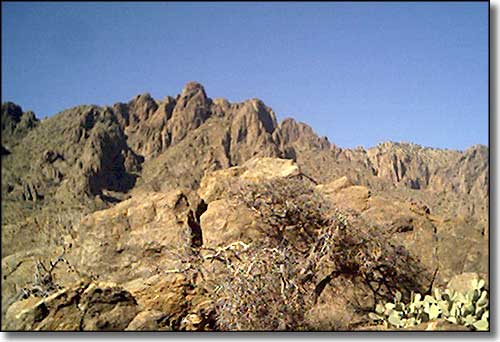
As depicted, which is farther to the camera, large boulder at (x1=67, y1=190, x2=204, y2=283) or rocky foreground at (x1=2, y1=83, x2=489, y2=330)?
large boulder at (x1=67, y1=190, x2=204, y2=283)

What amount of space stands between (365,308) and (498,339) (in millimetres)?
1310

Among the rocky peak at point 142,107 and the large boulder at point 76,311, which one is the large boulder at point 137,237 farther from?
the rocky peak at point 142,107

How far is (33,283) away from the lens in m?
6.06

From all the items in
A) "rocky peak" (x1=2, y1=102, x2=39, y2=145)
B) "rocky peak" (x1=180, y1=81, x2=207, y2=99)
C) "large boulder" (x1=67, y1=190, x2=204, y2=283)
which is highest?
"rocky peak" (x1=180, y1=81, x2=207, y2=99)

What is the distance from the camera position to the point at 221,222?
646cm

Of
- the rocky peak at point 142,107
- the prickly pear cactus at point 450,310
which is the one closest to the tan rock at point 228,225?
the rocky peak at point 142,107

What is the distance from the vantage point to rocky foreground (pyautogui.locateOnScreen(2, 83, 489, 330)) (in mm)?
5789

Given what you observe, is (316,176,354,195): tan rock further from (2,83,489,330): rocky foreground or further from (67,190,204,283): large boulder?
(67,190,204,283): large boulder

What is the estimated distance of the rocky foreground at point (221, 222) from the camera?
228 inches

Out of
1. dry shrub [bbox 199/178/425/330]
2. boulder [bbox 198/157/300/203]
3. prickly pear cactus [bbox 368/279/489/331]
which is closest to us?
prickly pear cactus [bbox 368/279/489/331]

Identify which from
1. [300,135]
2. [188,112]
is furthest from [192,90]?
[300,135]

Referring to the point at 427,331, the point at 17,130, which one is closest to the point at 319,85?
the point at 427,331

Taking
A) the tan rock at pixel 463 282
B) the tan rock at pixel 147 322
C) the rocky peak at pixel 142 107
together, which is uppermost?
the rocky peak at pixel 142 107

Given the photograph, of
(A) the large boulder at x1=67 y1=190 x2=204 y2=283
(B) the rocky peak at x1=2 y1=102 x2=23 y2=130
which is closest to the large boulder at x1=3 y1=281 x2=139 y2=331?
(A) the large boulder at x1=67 y1=190 x2=204 y2=283
